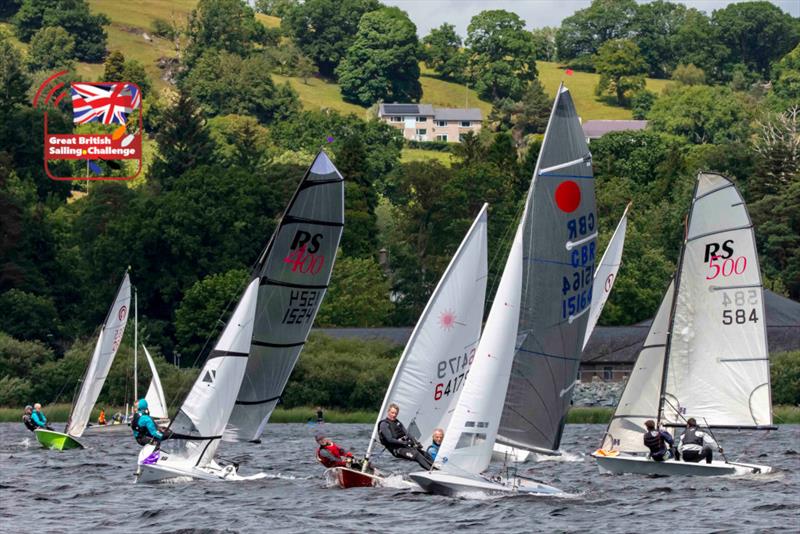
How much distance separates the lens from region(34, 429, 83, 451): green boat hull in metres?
50.5

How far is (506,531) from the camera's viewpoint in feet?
91.3

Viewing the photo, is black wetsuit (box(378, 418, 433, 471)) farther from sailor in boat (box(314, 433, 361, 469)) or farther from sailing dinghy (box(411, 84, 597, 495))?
sailor in boat (box(314, 433, 361, 469))

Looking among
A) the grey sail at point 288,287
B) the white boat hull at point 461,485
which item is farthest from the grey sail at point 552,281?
the grey sail at point 288,287

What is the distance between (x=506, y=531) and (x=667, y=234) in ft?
282

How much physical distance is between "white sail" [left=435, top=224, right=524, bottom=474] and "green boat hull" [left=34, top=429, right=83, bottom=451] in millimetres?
24020

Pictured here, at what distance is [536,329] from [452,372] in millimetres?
3676

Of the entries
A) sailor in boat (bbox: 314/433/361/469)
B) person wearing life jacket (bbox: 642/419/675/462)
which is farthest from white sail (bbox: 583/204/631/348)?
sailor in boat (bbox: 314/433/361/469)

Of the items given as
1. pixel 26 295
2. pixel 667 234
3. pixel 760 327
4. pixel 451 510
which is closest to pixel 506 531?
pixel 451 510

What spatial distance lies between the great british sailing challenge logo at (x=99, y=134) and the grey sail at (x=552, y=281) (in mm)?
93766

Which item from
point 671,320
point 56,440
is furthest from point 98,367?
point 671,320

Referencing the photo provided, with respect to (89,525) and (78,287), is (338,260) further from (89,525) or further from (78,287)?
(89,525)

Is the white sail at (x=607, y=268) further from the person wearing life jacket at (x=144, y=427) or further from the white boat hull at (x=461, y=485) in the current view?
the white boat hull at (x=461, y=485)

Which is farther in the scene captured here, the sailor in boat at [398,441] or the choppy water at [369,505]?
the sailor in boat at [398,441]

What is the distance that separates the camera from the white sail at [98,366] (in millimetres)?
54312
